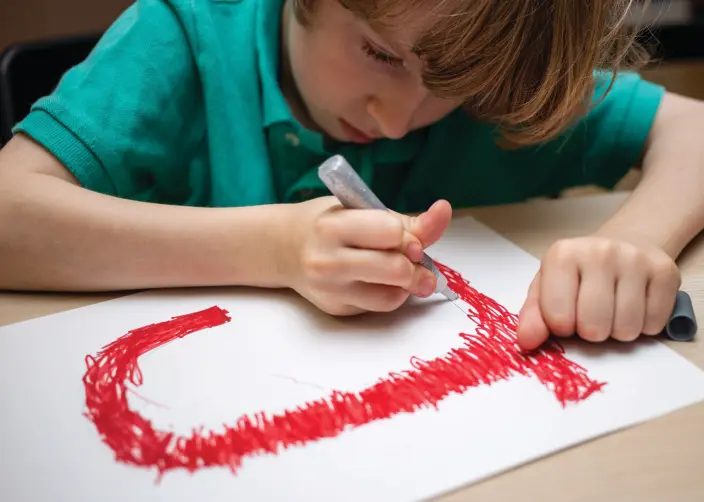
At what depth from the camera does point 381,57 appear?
0.54 metres

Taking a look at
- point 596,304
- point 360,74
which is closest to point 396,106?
point 360,74

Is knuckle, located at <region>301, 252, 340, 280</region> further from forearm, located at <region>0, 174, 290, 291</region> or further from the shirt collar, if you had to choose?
the shirt collar

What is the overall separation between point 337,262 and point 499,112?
0.87 feet

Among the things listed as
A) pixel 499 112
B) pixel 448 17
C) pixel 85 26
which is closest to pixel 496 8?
pixel 448 17

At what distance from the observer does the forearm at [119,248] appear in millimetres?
484

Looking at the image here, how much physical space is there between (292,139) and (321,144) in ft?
0.10

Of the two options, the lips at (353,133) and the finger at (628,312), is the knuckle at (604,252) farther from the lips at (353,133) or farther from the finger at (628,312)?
the lips at (353,133)

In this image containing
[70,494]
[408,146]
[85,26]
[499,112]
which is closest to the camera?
[70,494]

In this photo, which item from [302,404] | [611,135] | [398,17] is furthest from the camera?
[611,135]

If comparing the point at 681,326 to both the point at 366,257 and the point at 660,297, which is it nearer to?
the point at 660,297

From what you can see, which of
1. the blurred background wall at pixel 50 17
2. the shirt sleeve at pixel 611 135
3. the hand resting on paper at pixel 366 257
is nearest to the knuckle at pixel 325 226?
the hand resting on paper at pixel 366 257

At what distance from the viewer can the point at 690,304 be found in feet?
1.46

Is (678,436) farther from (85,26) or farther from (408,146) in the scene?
(85,26)

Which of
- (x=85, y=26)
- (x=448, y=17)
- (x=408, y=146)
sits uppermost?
(x=448, y=17)
